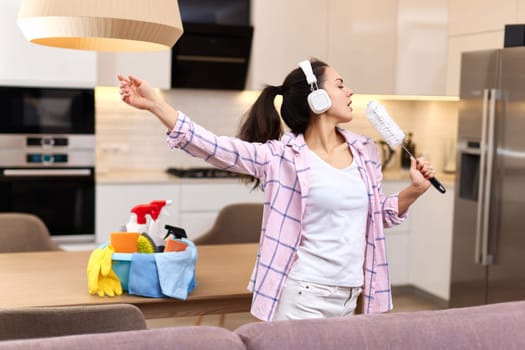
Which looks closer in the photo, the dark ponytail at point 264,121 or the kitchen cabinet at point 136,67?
the dark ponytail at point 264,121

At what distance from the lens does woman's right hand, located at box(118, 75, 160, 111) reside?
1.96 meters

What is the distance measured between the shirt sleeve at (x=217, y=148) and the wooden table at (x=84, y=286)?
51 centimetres

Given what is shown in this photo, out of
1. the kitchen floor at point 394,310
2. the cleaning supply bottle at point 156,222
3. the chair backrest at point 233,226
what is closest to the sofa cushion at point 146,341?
the cleaning supply bottle at point 156,222

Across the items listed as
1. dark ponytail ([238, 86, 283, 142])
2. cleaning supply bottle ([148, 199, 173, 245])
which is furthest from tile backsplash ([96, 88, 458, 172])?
dark ponytail ([238, 86, 283, 142])

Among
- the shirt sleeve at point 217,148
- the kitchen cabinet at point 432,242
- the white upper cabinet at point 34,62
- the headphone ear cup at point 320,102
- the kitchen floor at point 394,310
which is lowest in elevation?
the kitchen floor at point 394,310

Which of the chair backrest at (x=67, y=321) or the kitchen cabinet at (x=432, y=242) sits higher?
the chair backrest at (x=67, y=321)

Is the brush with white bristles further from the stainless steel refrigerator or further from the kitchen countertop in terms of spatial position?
the kitchen countertop

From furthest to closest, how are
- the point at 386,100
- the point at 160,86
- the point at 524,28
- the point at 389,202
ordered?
the point at 386,100, the point at 160,86, the point at 524,28, the point at 389,202

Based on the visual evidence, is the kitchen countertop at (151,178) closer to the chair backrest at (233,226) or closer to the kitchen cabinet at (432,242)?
the kitchen cabinet at (432,242)

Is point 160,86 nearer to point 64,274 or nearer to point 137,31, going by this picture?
→ point 64,274

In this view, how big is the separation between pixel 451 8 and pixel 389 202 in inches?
122

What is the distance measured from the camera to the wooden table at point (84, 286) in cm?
236

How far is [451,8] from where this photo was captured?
500 centimetres

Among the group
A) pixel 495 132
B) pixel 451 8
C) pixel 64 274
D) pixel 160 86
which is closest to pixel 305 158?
pixel 64 274
